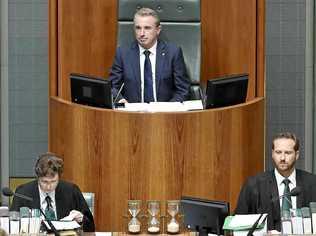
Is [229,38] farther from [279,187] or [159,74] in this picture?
[279,187]

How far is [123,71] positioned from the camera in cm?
784

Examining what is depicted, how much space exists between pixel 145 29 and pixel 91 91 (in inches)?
29.3

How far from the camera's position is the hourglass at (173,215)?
6.39 m

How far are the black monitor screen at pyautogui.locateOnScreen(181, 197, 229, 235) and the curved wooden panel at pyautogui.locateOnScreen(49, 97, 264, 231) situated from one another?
898 mm

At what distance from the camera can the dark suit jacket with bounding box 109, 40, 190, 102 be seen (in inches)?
308

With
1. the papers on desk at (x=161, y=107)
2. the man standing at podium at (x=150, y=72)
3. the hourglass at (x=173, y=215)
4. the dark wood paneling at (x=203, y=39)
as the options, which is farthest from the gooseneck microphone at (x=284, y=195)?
the man standing at podium at (x=150, y=72)

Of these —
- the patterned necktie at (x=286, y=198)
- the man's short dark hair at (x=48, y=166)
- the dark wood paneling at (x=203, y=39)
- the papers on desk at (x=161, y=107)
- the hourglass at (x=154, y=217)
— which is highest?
the dark wood paneling at (x=203, y=39)

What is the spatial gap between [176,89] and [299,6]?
143cm

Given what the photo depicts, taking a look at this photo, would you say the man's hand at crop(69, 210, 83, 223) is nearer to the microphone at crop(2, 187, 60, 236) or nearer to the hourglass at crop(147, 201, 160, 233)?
the microphone at crop(2, 187, 60, 236)

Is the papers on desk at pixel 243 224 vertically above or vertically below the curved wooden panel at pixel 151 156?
below

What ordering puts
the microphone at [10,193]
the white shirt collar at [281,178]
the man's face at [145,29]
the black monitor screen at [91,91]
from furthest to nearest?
1. the man's face at [145,29]
2. the black monitor screen at [91,91]
3. the white shirt collar at [281,178]
4. the microphone at [10,193]

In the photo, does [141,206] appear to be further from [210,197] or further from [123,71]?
[123,71]

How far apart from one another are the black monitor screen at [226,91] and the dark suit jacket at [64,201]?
1.01 meters

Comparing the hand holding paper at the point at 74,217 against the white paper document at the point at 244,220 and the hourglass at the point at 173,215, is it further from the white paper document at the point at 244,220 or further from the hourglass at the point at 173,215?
the white paper document at the point at 244,220
